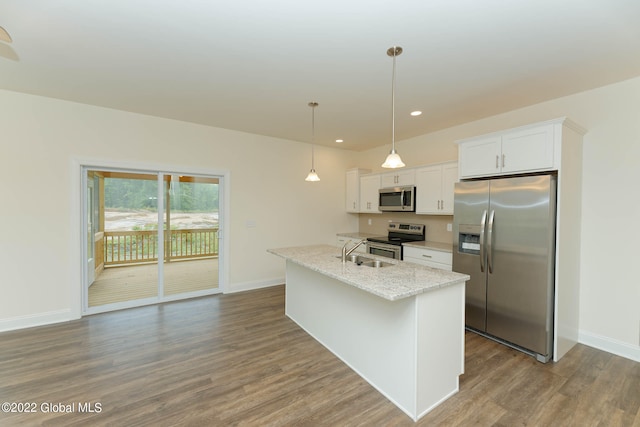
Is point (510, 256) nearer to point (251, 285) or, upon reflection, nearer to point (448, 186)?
point (448, 186)

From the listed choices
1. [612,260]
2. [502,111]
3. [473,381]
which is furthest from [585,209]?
[473,381]

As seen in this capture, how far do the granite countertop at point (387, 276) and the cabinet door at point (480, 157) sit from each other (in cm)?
148

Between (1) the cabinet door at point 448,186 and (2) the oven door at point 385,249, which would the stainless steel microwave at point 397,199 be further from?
(2) the oven door at point 385,249

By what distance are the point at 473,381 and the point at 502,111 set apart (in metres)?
3.17

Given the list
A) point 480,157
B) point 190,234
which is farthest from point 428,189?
point 190,234

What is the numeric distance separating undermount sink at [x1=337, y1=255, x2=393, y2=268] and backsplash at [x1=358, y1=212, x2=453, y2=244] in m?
2.09

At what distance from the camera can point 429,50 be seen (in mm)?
2201

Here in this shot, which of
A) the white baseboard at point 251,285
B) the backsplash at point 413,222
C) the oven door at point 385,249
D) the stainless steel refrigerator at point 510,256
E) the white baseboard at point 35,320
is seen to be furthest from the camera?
the white baseboard at point 251,285

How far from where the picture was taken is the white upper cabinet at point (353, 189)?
557 centimetres

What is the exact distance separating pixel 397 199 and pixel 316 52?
9.63 ft

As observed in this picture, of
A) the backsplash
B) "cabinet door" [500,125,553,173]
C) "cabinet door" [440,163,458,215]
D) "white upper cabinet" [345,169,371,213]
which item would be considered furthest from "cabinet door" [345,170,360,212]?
"cabinet door" [500,125,553,173]

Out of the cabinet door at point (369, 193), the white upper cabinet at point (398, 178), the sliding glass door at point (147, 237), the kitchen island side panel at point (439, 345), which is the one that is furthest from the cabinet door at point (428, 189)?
the sliding glass door at point (147, 237)

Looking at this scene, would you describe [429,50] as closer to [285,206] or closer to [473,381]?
[473,381]

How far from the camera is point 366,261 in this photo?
2.79 meters
